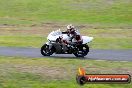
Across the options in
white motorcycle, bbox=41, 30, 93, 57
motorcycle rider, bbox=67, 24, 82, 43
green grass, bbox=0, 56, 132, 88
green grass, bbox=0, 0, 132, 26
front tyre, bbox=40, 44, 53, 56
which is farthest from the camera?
green grass, bbox=0, 0, 132, 26

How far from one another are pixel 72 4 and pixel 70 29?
43080 millimetres

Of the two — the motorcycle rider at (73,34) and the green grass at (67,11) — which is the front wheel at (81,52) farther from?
the green grass at (67,11)

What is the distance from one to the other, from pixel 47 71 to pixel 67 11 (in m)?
44.7

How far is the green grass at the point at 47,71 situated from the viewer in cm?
1492

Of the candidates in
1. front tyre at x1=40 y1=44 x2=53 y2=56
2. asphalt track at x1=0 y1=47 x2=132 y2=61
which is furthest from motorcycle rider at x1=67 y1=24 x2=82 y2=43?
front tyre at x1=40 y1=44 x2=53 y2=56

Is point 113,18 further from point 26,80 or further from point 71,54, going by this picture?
point 26,80

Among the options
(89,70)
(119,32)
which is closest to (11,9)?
(119,32)

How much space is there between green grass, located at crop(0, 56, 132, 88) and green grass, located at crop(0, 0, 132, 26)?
1327 inches

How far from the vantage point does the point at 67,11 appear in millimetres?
61312

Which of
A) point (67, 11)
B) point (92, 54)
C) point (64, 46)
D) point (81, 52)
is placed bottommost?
point (92, 54)

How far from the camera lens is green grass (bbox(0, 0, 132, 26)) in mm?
55594

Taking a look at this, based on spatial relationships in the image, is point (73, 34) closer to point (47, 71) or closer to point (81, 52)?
point (81, 52)

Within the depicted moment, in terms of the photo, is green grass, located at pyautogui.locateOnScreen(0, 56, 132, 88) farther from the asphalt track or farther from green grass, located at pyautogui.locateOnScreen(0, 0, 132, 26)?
green grass, located at pyautogui.locateOnScreen(0, 0, 132, 26)

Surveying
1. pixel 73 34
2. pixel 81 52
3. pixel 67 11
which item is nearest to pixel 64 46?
pixel 73 34
